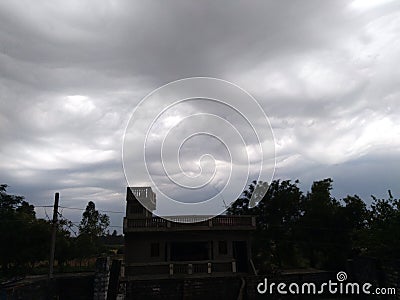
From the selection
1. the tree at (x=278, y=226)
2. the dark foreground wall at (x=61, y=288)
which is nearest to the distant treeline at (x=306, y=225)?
the tree at (x=278, y=226)

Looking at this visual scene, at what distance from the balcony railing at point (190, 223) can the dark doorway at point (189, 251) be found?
1.51 metres

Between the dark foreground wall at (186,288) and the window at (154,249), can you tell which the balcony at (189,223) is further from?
the dark foreground wall at (186,288)

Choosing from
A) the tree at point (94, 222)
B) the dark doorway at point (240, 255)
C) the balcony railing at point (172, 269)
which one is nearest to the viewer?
the balcony railing at point (172, 269)

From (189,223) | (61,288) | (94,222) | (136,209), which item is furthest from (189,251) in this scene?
(94,222)

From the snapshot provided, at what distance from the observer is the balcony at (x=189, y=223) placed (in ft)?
60.3

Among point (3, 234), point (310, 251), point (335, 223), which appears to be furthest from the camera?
point (310, 251)

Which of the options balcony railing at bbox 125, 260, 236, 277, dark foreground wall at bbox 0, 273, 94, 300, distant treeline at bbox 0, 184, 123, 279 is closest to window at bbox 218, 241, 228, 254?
balcony railing at bbox 125, 260, 236, 277

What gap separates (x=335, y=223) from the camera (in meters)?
21.9

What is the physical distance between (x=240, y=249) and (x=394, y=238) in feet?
28.7

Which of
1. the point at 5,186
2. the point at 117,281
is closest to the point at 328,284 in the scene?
the point at 117,281

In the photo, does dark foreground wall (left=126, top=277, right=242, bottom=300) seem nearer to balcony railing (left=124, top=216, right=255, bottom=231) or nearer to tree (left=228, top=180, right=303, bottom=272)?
balcony railing (left=124, top=216, right=255, bottom=231)

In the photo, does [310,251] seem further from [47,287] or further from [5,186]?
[5,186]

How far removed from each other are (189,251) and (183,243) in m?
0.62

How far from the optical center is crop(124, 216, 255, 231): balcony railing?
18406mm
